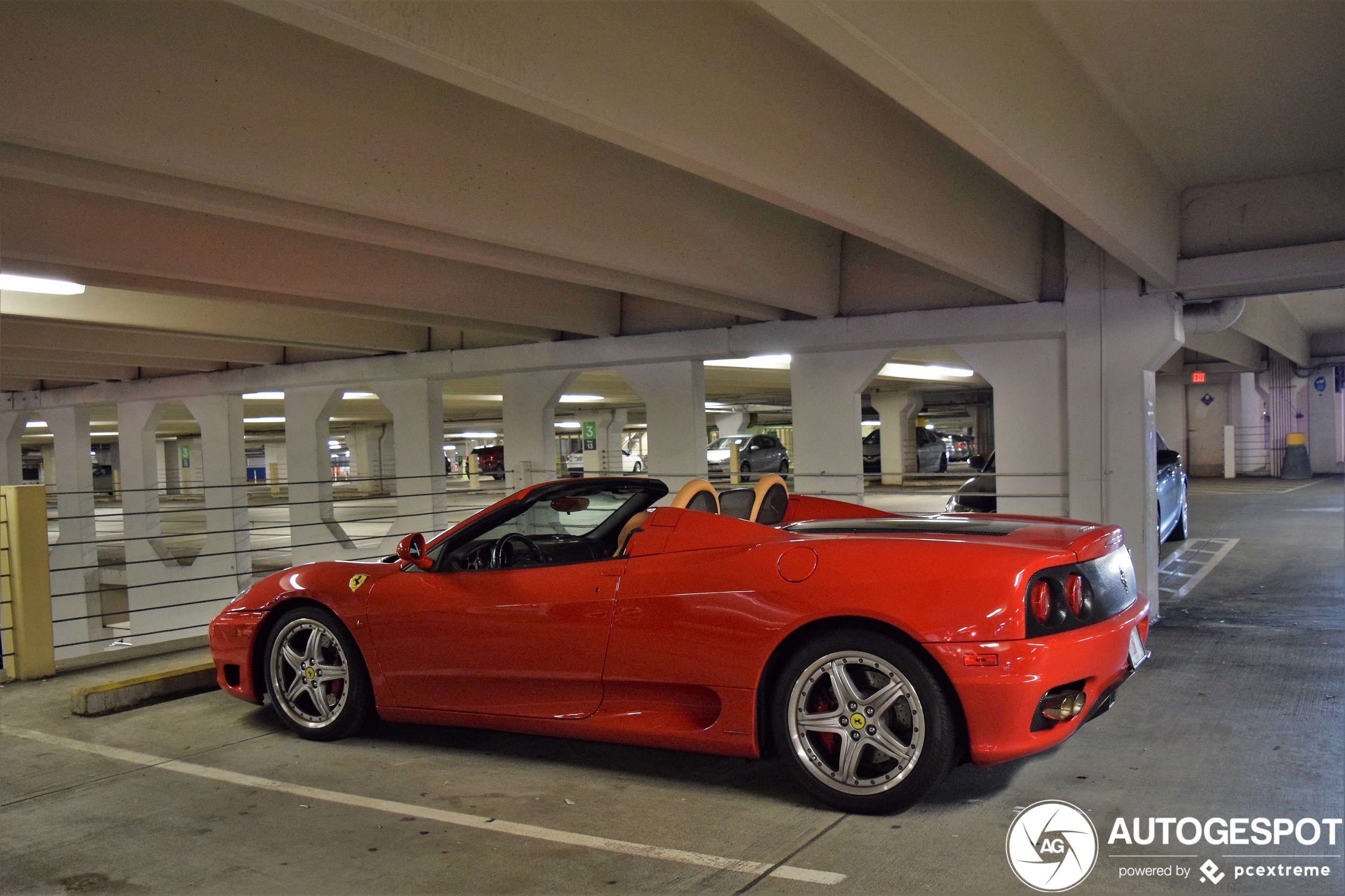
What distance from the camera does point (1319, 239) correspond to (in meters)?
6.73

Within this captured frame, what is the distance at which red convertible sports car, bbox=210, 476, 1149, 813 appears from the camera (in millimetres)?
3121

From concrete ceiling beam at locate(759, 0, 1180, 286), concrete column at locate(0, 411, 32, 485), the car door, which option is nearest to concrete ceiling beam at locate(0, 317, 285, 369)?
concrete column at locate(0, 411, 32, 485)

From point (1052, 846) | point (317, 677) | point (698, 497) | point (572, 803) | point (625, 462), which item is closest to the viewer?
point (1052, 846)

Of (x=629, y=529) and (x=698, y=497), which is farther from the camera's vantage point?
(x=629, y=529)

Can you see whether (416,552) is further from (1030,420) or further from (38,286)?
(38,286)

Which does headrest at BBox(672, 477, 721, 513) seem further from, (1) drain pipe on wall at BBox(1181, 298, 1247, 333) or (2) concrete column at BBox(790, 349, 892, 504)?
(1) drain pipe on wall at BBox(1181, 298, 1247, 333)

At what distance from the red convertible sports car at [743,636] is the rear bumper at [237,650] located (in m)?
0.02

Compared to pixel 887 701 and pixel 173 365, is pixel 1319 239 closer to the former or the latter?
pixel 887 701

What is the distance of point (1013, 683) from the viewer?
303cm

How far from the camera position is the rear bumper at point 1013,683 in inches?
120

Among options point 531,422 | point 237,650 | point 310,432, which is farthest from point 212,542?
point 237,650

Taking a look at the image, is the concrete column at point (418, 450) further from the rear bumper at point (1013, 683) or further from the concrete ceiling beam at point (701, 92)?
the rear bumper at point (1013, 683)

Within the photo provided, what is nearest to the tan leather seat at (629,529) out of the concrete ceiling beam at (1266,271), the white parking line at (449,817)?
the white parking line at (449,817)

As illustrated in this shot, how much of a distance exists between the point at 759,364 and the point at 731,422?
29925mm
